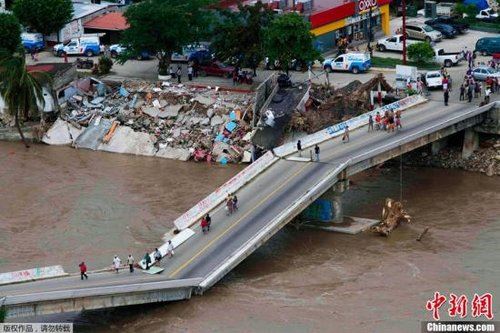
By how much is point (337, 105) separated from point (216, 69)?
11.3m

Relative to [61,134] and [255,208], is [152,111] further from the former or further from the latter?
[255,208]

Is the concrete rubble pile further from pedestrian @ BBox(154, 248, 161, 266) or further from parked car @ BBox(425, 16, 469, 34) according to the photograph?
parked car @ BBox(425, 16, 469, 34)

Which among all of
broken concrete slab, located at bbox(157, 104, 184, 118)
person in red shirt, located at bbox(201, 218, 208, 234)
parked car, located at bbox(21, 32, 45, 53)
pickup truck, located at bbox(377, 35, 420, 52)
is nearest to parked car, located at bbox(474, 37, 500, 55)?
pickup truck, located at bbox(377, 35, 420, 52)

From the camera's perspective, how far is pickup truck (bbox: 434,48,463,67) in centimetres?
7038

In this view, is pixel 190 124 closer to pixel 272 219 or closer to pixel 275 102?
pixel 275 102

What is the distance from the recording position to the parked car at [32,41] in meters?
81.6

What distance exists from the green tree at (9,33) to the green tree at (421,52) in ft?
88.7

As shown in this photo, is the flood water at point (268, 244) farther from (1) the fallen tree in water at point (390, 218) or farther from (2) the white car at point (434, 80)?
(2) the white car at point (434, 80)

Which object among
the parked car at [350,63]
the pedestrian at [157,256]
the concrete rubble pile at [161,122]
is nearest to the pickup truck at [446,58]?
the parked car at [350,63]

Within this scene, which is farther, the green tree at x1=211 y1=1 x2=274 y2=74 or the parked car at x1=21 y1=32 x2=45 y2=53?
the parked car at x1=21 y1=32 x2=45 y2=53

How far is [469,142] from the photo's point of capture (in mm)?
60969

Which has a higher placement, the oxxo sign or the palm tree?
A: the oxxo sign

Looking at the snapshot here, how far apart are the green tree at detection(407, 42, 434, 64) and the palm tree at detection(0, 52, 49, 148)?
23.2m

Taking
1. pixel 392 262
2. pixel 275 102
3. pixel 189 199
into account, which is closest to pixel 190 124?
pixel 275 102
